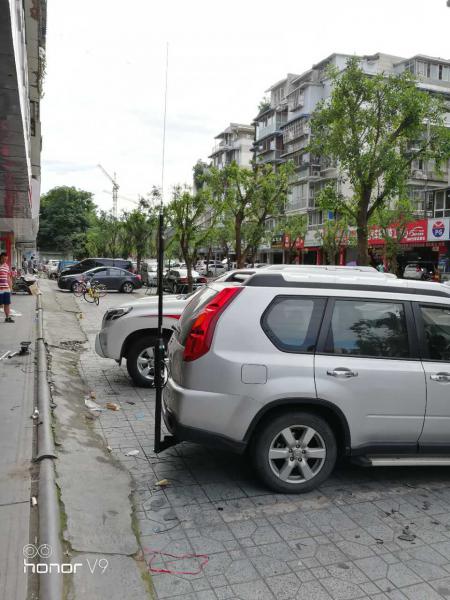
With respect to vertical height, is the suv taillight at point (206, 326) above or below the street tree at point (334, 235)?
below

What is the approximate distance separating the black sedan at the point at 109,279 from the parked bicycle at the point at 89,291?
48 cm

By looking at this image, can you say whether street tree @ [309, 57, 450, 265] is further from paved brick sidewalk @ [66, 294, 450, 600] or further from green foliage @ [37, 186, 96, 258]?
green foliage @ [37, 186, 96, 258]

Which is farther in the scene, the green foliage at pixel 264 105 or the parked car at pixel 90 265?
the green foliage at pixel 264 105

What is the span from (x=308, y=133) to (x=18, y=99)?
5340 cm

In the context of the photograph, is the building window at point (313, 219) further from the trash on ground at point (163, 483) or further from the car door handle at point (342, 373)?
→ the trash on ground at point (163, 483)

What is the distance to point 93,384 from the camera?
24.6 feet

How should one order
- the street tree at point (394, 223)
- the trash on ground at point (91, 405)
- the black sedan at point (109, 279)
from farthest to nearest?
the street tree at point (394, 223), the black sedan at point (109, 279), the trash on ground at point (91, 405)

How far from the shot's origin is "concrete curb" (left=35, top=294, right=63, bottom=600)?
2.71 meters

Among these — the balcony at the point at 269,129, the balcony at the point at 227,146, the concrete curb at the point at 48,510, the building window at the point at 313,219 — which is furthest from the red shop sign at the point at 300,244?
the concrete curb at the point at 48,510

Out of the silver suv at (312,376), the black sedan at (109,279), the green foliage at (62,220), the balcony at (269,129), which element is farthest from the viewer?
the green foliage at (62,220)

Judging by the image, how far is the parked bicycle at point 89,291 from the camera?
21.3 m

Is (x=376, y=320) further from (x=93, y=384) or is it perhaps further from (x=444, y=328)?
(x=93, y=384)

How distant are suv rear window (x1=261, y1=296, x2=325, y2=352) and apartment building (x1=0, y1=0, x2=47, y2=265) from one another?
276cm

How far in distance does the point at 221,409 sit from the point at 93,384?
414 cm
